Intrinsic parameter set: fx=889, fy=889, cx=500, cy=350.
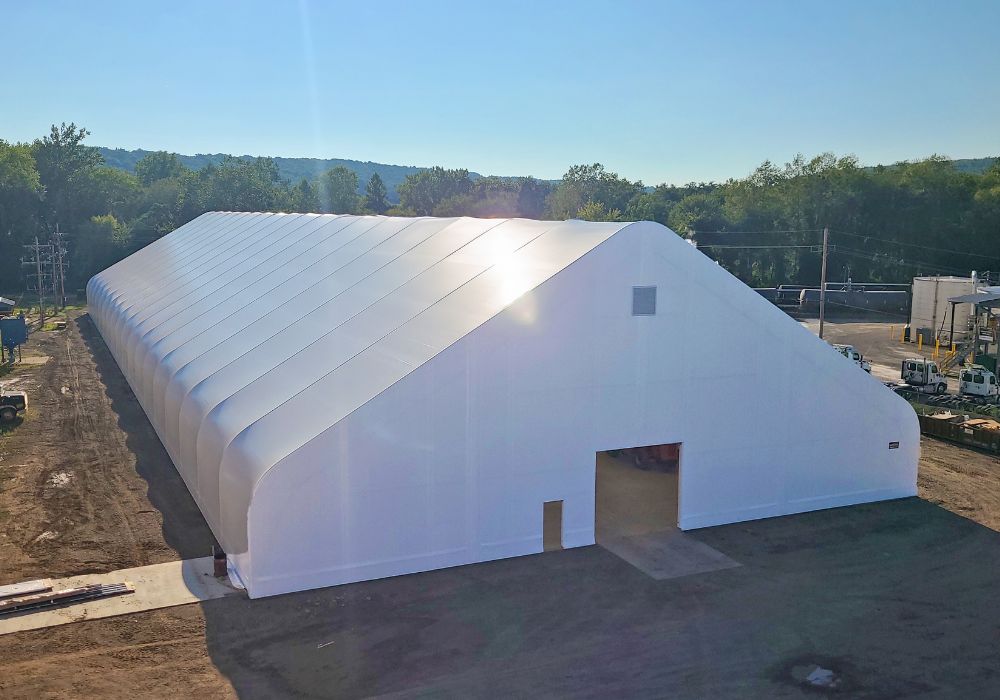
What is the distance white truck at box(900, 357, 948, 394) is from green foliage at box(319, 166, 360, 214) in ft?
330

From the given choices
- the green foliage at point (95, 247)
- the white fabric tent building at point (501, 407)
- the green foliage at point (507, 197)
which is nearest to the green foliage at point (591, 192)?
the green foliage at point (507, 197)

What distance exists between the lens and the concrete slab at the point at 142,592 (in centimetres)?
1500

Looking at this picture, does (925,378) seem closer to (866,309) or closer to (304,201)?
Result: (866,309)

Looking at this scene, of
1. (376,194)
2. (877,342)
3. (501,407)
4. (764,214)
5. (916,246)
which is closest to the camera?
(501,407)

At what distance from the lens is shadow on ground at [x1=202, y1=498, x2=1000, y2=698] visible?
13.0 m

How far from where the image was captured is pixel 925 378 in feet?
120

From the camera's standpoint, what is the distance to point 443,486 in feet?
56.0

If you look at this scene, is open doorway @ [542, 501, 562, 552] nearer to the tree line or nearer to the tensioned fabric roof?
→ the tensioned fabric roof

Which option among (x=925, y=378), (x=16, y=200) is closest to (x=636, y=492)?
(x=925, y=378)

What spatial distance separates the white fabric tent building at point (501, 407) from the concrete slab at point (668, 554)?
0.67 meters

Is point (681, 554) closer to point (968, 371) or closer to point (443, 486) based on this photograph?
point (443, 486)

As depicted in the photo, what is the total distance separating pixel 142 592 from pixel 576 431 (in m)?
8.80

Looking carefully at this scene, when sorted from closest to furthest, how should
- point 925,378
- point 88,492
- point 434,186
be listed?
point 88,492 → point 925,378 → point 434,186

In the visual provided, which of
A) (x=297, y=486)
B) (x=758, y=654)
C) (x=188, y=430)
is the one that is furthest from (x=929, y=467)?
(x=188, y=430)
